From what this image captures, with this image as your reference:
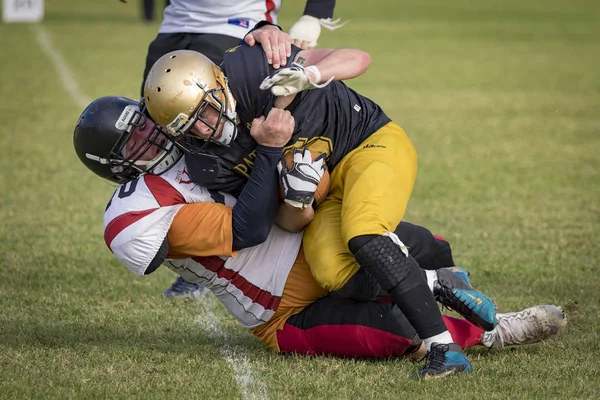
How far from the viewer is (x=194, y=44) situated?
5930 millimetres

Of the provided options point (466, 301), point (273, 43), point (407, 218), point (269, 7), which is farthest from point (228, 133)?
point (407, 218)

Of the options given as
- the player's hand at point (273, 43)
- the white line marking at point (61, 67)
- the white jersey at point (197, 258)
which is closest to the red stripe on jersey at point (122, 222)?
the white jersey at point (197, 258)

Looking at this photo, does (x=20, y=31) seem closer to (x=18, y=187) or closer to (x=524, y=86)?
(x=524, y=86)

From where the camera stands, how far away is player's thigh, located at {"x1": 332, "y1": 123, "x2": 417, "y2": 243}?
4.19m

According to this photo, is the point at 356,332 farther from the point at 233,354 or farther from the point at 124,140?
the point at 124,140

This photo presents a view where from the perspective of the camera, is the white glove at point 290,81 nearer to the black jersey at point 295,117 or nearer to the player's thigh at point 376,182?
the black jersey at point 295,117

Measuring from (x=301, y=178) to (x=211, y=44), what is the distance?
79.9 inches

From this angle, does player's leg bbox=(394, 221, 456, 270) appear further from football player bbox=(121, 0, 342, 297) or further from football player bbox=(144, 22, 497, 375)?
football player bbox=(121, 0, 342, 297)

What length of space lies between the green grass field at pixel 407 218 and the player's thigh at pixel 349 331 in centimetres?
9

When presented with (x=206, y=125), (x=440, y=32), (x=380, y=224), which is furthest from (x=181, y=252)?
(x=440, y=32)

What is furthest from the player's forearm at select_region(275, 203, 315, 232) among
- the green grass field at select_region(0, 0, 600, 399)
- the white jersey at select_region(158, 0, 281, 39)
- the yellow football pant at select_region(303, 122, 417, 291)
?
the white jersey at select_region(158, 0, 281, 39)

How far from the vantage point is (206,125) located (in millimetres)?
4184

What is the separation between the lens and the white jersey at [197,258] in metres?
4.22

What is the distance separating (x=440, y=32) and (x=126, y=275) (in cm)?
2016
